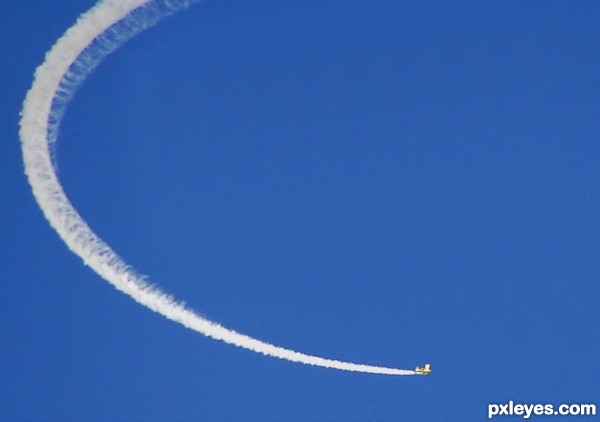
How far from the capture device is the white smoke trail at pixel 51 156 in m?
4.84

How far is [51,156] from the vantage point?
4.96 m

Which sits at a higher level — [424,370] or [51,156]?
[51,156]

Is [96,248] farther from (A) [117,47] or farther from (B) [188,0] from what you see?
(B) [188,0]

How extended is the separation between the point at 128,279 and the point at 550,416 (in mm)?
2131

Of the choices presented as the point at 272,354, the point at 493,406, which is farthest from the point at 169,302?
the point at 493,406

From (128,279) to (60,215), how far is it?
465mm

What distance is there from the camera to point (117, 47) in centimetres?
489

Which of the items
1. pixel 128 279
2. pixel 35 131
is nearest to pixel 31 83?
pixel 35 131

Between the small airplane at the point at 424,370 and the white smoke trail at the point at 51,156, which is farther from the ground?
the white smoke trail at the point at 51,156

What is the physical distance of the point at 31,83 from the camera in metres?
4.96

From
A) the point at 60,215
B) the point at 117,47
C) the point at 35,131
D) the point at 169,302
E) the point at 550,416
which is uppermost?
the point at 117,47

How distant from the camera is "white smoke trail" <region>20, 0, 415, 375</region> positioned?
15.9 ft

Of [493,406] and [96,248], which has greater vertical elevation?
[96,248]

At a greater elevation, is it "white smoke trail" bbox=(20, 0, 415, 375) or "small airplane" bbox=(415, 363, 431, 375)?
"white smoke trail" bbox=(20, 0, 415, 375)
